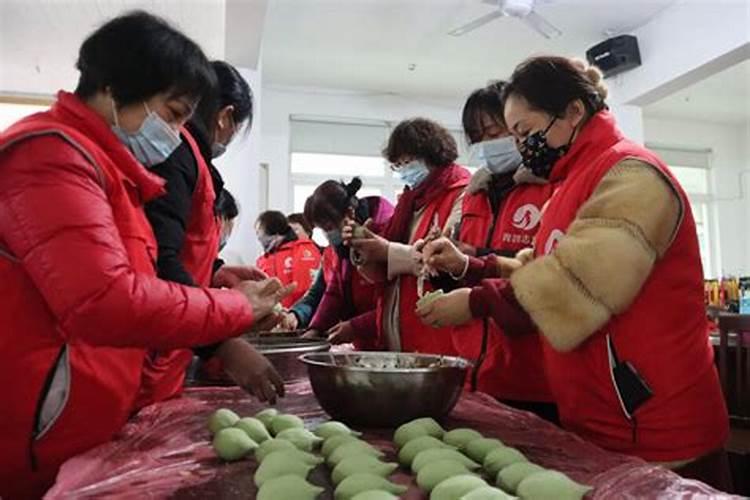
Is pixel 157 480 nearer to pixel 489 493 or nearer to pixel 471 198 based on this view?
pixel 489 493

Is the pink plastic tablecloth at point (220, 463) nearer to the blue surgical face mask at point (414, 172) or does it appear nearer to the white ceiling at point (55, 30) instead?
the blue surgical face mask at point (414, 172)

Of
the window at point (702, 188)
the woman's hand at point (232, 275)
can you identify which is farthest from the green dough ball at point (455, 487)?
the window at point (702, 188)

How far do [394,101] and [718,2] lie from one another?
351cm

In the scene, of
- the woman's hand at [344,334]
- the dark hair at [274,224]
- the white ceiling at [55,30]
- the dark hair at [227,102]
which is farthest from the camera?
the dark hair at [274,224]

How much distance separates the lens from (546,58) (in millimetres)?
1306

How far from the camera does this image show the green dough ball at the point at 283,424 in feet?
3.39

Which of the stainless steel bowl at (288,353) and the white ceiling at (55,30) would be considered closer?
the stainless steel bowl at (288,353)

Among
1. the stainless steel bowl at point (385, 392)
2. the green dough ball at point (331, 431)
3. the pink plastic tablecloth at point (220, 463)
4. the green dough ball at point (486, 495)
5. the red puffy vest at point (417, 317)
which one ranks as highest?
the red puffy vest at point (417, 317)

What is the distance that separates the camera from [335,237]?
2.40m

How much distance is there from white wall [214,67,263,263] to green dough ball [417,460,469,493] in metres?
3.62

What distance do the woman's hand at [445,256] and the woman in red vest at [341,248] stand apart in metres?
0.78

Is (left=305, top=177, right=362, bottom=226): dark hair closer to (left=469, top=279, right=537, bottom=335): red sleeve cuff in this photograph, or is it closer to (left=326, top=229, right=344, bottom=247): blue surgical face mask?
(left=326, top=229, right=344, bottom=247): blue surgical face mask

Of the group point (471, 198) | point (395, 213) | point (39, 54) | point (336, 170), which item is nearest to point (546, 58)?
point (471, 198)

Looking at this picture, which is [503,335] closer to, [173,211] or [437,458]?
[437,458]
